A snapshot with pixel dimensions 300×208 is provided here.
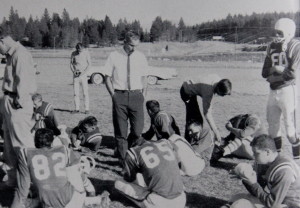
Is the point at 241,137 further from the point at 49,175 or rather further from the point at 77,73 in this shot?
the point at 77,73

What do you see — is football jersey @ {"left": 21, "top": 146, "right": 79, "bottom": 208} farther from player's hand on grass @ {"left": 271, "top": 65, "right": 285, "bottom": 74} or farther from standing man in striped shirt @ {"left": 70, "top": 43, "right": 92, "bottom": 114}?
standing man in striped shirt @ {"left": 70, "top": 43, "right": 92, "bottom": 114}

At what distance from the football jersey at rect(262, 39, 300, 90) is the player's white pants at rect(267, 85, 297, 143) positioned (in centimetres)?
7

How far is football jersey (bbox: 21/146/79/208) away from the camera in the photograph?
2.88 metres

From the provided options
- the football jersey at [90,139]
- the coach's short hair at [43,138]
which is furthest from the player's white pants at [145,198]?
the football jersey at [90,139]

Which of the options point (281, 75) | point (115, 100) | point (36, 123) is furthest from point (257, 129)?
point (36, 123)

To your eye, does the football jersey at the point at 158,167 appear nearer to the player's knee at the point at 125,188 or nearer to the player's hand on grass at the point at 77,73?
the player's knee at the point at 125,188

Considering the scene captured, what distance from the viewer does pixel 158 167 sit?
3014mm

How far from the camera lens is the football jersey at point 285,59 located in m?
4.11

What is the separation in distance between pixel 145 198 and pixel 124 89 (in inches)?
56.4

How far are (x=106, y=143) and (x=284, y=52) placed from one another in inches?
99.3

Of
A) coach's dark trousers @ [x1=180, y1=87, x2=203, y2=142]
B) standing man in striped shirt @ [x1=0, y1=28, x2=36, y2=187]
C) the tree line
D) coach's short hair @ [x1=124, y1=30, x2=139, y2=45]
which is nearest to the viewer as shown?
standing man in striped shirt @ [x1=0, y1=28, x2=36, y2=187]

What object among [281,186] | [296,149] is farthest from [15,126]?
[296,149]

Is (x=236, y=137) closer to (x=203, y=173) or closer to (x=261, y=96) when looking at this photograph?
(x=203, y=173)

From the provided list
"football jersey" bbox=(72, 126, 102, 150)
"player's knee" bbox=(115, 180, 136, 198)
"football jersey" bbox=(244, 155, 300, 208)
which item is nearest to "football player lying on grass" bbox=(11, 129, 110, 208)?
"player's knee" bbox=(115, 180, 136, 198)
